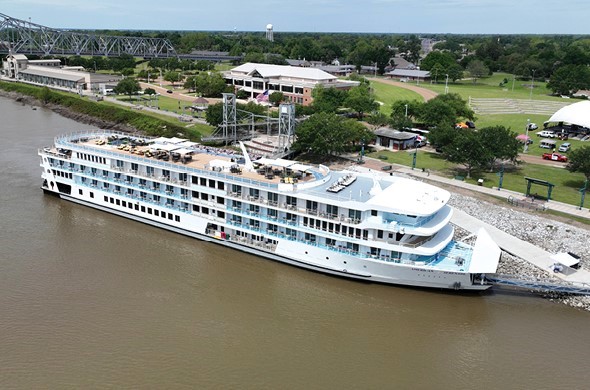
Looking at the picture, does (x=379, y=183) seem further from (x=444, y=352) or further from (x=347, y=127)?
(x=347, y=127)

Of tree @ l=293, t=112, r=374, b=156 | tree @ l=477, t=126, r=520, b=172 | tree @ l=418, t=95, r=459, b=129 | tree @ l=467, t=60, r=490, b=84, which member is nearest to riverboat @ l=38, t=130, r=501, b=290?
tree @ l=293, t=112, r=374, b=156

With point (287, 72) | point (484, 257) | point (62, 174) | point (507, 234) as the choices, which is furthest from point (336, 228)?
point (287, 72)

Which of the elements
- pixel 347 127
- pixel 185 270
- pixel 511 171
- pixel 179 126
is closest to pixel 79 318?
pixel 185 270

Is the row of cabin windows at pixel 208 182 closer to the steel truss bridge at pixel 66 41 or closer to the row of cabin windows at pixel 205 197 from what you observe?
the row of cabin windows at pixel 205 197

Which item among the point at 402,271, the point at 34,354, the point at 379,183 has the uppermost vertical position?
the point at 379,183

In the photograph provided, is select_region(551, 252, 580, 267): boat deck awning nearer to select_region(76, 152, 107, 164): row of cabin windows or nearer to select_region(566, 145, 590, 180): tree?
select_region(566, 145, 590, 180): tree

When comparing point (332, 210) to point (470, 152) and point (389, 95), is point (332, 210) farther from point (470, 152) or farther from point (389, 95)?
point (389, 95)
